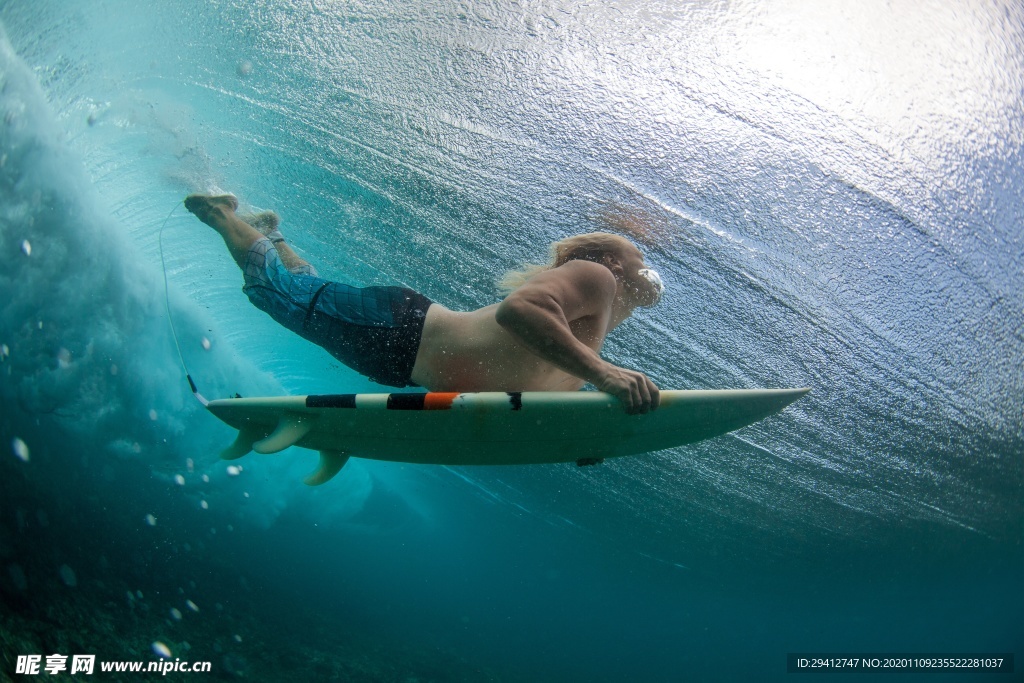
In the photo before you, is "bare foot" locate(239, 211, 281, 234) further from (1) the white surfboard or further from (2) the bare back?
(2) the bare back

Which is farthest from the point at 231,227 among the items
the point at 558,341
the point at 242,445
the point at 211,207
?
the point at 558,341

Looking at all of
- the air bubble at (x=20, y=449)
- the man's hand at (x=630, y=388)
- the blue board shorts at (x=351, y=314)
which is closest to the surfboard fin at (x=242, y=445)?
the blue board shorts at (x=351, y=314)

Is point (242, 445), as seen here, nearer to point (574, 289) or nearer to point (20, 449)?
point (574, 289)

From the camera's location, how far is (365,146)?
5023 mm

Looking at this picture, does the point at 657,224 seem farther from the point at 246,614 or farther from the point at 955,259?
the point at 246,614

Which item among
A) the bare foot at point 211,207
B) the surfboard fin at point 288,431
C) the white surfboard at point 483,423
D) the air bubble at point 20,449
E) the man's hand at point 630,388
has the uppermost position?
the man's hand at point 630,388

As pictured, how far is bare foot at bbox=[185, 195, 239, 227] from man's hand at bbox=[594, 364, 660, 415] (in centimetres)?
346

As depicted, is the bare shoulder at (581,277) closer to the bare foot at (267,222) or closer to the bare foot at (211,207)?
the bare foot at (211,207)

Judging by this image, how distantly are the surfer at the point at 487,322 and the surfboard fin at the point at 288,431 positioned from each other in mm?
551

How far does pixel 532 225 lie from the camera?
16.9 feet

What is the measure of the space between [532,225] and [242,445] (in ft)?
11.4

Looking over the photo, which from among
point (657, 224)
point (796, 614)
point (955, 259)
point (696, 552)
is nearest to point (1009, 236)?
point (955, 259)

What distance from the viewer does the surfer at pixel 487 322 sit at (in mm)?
2490

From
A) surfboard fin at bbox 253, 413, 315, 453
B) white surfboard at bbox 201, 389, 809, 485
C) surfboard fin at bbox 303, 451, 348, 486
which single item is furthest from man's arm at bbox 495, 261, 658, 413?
surfboard fin at bbox 303, 451, 348, 486
